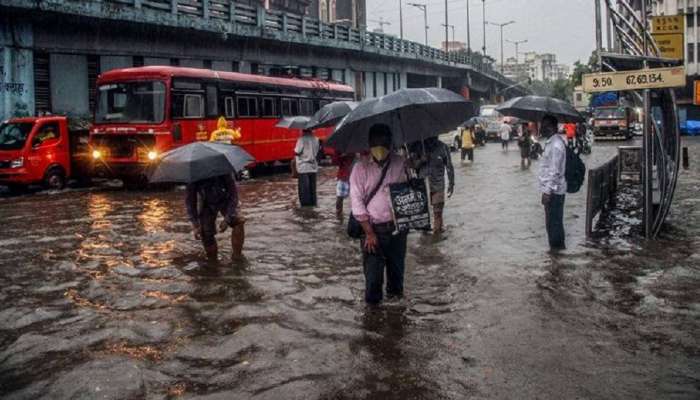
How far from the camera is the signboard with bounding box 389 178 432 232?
19.8 feet

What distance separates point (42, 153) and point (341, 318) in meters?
14.0

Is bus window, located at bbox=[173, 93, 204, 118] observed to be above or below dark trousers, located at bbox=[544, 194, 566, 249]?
above

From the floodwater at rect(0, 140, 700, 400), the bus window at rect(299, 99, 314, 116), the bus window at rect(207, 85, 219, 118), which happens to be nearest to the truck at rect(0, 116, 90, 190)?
the bus window at rect(207, 85, 219, 118)

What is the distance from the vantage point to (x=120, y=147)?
17906 millimetres

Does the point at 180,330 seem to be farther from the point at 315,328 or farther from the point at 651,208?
the point at 651,208

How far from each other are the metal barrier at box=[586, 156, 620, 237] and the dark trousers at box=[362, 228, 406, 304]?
4.20m

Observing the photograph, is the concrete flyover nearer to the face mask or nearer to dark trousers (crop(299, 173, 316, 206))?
dark trousers (crop(299, 173, 316, 206))

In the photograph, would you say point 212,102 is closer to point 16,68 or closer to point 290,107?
point 290,107

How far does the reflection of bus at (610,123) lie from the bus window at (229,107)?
28.3m

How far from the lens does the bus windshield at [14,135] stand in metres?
17.5

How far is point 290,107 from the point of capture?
24906mm

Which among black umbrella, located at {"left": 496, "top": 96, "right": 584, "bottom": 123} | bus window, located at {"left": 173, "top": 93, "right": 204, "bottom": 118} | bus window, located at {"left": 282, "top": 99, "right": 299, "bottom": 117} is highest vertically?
bus window, located at {"left": 282, "top": 99, "right": 299, "bottom": 117}

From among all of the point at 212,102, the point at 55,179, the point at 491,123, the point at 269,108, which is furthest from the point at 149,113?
the point at 491,123

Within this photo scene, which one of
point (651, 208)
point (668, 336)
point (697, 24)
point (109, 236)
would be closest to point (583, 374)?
point (668, 336)
